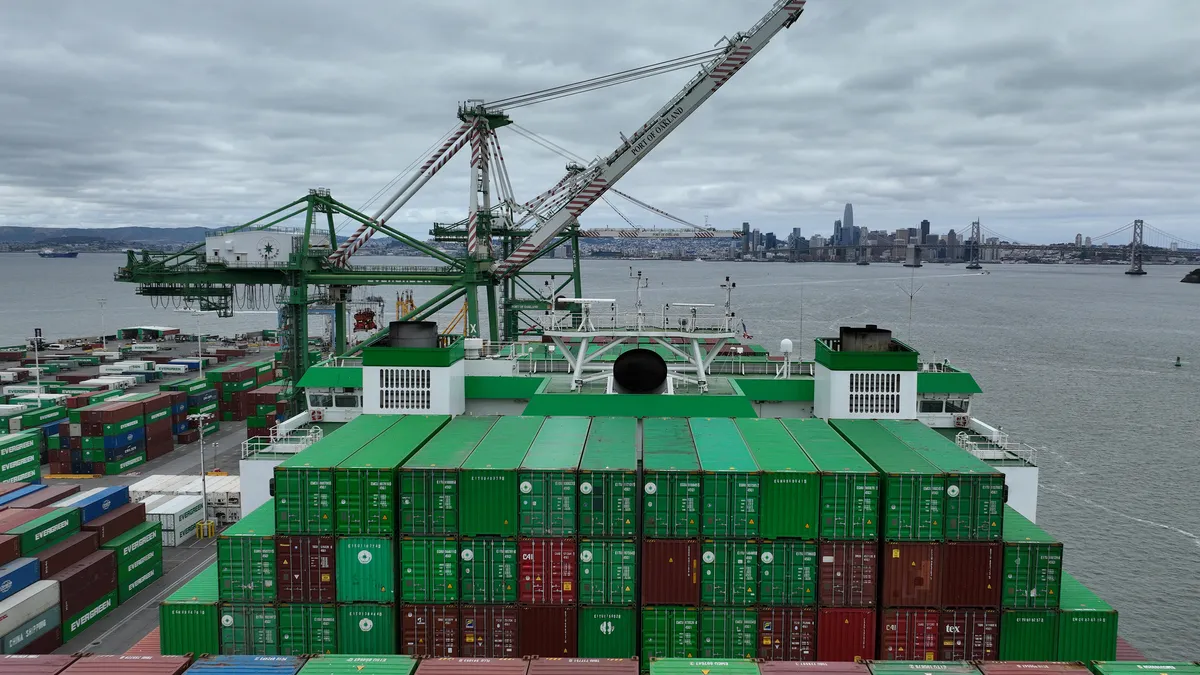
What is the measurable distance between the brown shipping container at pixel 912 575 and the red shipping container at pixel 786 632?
1.97 meters

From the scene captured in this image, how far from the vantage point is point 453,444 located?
2436cm

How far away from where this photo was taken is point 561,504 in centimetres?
2073

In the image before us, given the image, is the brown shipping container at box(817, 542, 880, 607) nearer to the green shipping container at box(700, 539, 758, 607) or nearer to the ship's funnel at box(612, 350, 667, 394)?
the green shipping container at box(700, 539, 758, 607)

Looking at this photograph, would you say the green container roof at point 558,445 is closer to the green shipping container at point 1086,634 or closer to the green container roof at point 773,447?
the green container roof at point 773,447

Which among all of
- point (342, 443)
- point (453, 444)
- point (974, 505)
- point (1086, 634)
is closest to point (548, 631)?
point (453, 444)

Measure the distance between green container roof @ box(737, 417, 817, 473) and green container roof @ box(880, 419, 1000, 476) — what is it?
3504 mm

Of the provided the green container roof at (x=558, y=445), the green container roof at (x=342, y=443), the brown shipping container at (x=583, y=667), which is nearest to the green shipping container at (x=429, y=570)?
the green container roof at (x=558, y=445)

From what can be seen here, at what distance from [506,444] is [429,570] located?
460 cm

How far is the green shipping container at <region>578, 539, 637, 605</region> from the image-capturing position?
20.7 m

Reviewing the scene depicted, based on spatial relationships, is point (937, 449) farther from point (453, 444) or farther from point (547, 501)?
point (453, 444)

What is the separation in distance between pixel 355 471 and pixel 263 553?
317 centimetres

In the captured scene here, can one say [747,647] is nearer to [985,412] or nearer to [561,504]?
[561,504]

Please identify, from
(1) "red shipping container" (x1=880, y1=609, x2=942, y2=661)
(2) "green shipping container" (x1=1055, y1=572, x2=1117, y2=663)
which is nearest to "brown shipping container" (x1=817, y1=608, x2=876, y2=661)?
(1) "red shipping container" (x1=880, y1=609, x2=942, y2=661)

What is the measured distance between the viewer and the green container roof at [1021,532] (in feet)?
67.0
